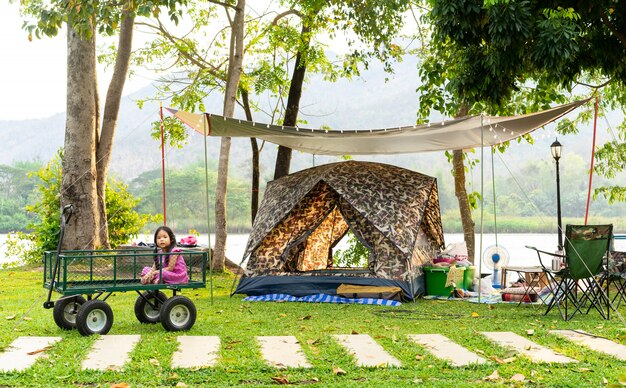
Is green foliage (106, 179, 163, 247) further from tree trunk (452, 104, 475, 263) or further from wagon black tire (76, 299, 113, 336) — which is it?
wagon black tire (76, 299, 113, 336)

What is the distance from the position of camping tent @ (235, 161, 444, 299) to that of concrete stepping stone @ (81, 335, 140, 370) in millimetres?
3580

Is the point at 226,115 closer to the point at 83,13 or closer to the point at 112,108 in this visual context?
the point at 112,108

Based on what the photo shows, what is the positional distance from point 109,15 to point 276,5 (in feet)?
22.9

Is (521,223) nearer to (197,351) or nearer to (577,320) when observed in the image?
(577,320)

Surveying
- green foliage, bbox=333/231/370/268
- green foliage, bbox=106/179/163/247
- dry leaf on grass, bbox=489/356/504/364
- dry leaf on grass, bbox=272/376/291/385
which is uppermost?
green foliage, bbox=106/179/163/247

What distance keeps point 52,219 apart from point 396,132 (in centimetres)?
716

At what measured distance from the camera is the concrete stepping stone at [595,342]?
4.93 m

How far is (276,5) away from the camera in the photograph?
15070mm

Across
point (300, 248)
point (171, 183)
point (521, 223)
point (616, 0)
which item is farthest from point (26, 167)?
point (616, 0)

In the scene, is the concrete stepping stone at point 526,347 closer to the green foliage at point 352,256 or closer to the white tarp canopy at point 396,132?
the white tarp canopy at point 396,132

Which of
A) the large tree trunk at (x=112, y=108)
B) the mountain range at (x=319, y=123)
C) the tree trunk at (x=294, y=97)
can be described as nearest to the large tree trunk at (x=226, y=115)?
the tree trunk at (x=294, y=97)

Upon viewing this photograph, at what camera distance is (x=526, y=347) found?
504 centimetres

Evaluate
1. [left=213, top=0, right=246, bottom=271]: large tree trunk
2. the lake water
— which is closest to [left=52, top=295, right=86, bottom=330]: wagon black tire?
the lake water

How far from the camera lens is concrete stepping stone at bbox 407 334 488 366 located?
182 inches
